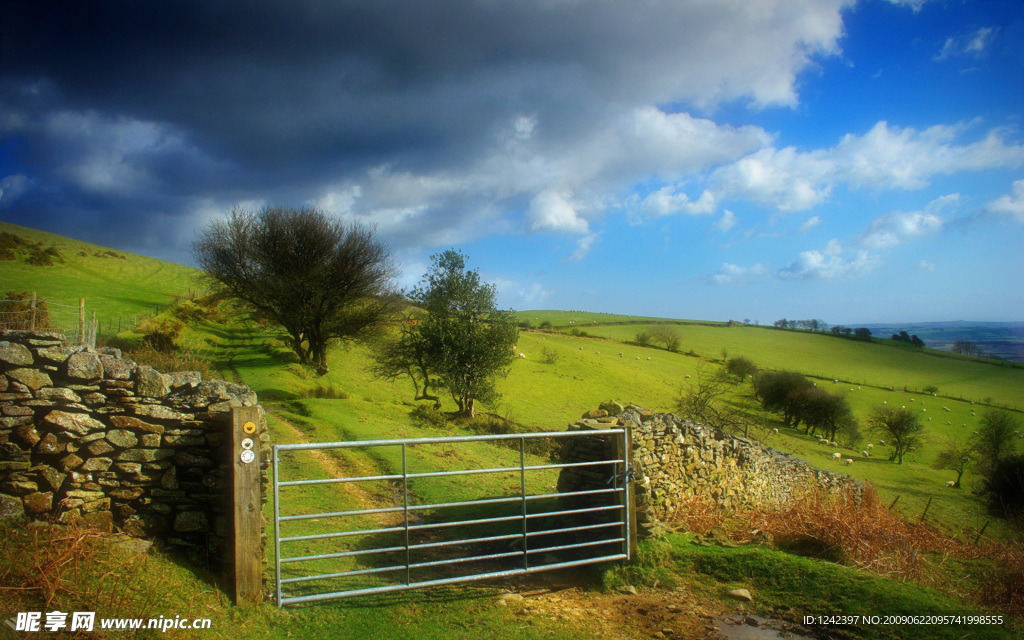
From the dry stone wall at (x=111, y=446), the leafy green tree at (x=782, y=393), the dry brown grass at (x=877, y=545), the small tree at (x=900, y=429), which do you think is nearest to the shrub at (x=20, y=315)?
the dry stone wall at (x=111, y=446)

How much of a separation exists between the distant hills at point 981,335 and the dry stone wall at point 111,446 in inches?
2898

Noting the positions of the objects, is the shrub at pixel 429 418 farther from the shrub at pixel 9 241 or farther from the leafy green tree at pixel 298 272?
the shrub at pixel 9 241

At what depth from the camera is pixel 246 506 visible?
4695 mm

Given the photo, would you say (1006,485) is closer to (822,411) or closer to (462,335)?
(822,411)

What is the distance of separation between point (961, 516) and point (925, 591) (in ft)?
70.2

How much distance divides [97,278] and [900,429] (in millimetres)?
67724

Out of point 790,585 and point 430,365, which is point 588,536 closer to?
point 790,585

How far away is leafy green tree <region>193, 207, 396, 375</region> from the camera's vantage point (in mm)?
28156

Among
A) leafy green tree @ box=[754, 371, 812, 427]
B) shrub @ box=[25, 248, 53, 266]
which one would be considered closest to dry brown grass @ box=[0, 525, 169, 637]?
shrub @ box=[25, 248, 53, 266]

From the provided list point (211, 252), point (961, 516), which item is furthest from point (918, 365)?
point (211, 252)

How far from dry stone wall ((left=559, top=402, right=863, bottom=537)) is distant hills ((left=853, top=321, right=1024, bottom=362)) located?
6238cm

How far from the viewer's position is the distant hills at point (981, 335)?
2456 inches

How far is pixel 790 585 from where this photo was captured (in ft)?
19.2

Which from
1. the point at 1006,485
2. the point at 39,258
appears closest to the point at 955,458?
the point at 1006,485
